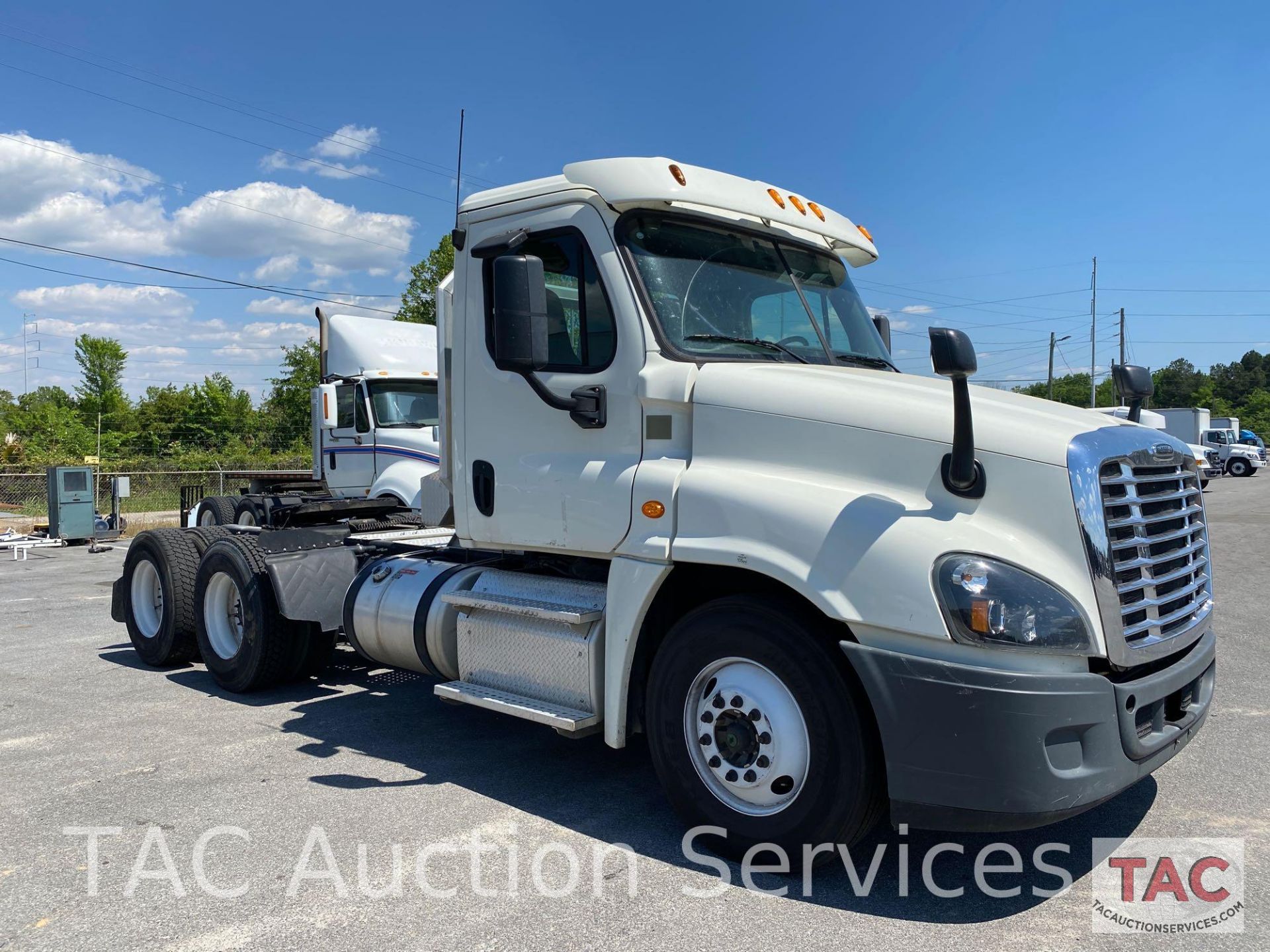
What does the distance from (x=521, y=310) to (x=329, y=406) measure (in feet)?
32.8

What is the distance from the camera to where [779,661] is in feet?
12.2

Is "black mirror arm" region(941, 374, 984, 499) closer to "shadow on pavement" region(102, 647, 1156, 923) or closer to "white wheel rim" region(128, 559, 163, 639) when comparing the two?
"shadow on pavement" region(102, 647, 1156, 923)

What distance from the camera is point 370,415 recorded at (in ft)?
42.5

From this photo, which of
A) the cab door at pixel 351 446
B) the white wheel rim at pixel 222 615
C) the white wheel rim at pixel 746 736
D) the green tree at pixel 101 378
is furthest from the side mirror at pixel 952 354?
the green tree at pixel 101 378

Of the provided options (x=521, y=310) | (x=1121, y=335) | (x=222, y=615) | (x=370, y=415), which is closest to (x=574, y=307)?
A: (x=521, y=310)

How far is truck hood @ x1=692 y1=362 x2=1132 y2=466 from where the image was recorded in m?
3.52

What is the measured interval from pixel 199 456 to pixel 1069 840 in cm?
4915

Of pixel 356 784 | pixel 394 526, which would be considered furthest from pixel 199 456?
pixel 356 784

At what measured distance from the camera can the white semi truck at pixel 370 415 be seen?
41.5 feet

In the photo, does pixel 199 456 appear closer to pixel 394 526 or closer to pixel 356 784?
pixel 394 526

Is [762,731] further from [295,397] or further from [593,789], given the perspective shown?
[295,397]

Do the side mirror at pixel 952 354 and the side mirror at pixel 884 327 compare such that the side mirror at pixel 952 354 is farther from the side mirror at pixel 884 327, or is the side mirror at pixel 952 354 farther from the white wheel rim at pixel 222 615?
the white wheel rim at pixel 222 615

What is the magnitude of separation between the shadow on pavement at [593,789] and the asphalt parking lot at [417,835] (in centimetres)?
2

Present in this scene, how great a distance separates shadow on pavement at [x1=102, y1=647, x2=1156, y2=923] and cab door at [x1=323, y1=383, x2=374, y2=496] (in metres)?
6.06
